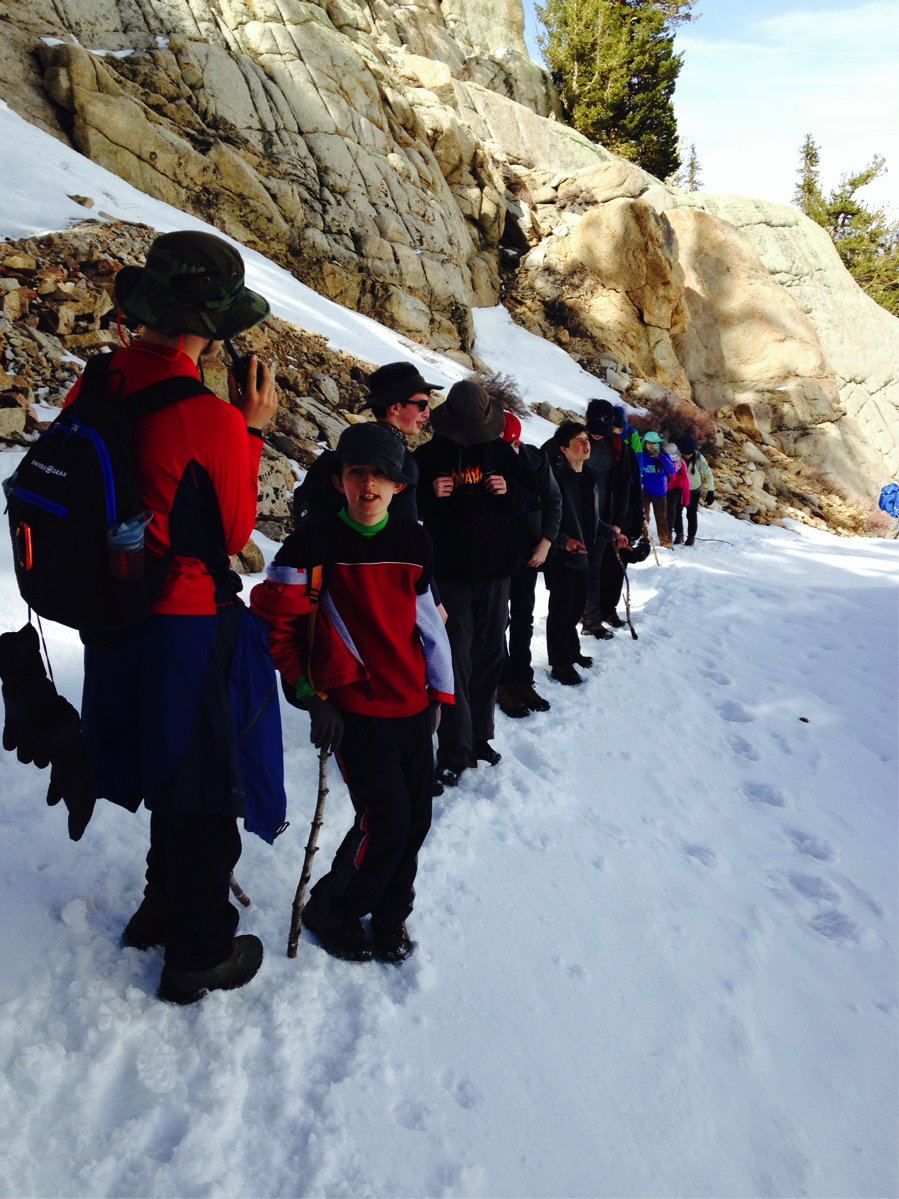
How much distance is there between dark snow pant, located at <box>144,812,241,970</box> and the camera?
6.29 ft

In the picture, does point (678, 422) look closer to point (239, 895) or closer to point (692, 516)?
point (692, 516)

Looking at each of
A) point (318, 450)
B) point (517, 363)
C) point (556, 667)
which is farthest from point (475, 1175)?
point (517, 363)

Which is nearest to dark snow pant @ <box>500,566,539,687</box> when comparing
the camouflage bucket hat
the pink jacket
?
the camouflage bucket hat

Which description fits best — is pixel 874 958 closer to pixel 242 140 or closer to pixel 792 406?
pixel 242 140

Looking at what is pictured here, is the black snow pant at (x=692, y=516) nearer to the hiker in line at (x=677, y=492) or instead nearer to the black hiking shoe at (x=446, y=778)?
the hiker in line at (x=677, y=492)

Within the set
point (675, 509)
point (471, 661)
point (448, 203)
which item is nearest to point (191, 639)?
point (471, 661)

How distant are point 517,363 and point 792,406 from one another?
12.6 metres

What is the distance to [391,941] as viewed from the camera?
2.44 meters

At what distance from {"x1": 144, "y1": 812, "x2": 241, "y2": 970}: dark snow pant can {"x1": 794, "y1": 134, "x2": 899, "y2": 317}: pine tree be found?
47.7m

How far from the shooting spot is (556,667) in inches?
211

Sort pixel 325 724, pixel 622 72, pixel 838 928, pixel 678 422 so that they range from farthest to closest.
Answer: pixel 622 72, pixel 678 422, pixel 838 928, pixel 325 724

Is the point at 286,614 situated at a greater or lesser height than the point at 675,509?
greater

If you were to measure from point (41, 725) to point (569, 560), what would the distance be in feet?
12.9

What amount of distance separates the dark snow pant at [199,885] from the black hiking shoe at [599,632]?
4833mm
